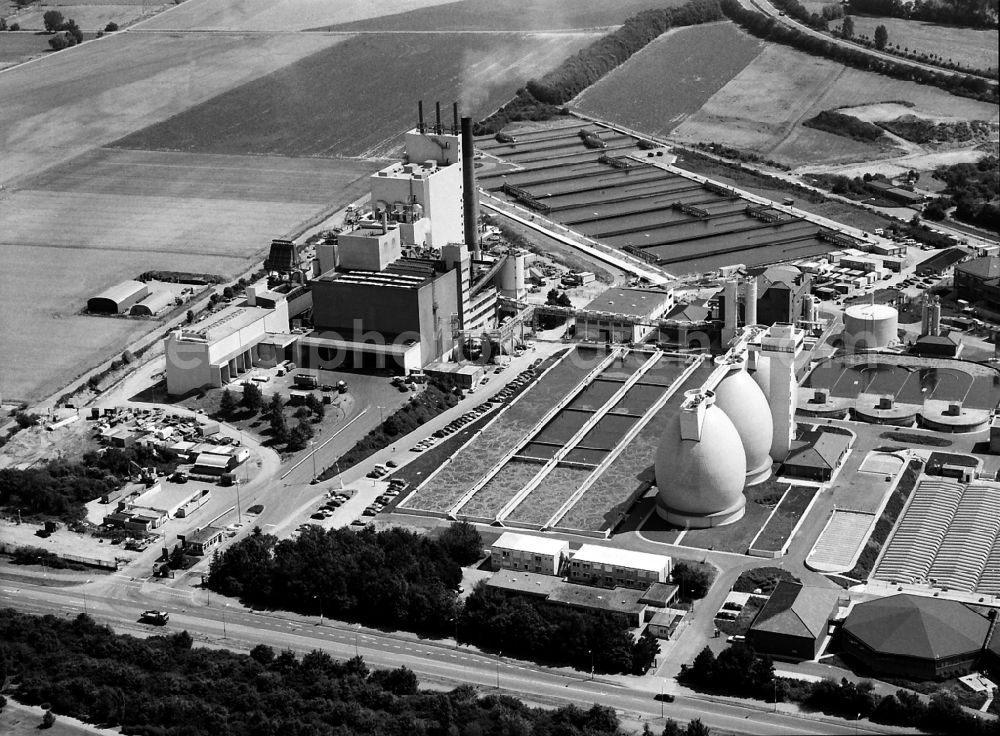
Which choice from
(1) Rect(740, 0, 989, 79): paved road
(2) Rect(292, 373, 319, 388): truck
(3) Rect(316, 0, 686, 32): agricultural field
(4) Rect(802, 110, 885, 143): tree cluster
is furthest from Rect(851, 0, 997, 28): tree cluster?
(2) Rect(292, 373, 319, 388): truck

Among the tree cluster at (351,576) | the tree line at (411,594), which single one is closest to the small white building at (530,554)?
the tree line at (411,594)

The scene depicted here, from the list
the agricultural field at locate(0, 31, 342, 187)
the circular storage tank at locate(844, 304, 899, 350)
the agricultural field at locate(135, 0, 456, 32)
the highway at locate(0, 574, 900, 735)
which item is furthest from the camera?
the agricultural field at locate(135, 0, 456, 32)

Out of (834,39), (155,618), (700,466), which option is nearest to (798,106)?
(834,39)

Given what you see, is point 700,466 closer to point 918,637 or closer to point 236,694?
point 918,637

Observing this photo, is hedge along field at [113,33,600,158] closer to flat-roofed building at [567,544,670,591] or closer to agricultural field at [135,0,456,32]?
agricultural field at [135,0,456,32]

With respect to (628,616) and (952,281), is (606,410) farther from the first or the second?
(952,281)

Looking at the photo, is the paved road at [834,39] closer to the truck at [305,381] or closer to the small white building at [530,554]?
the truck at [305,381]

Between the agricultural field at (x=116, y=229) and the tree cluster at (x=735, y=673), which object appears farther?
the agricultural field at (x=116, y=229)

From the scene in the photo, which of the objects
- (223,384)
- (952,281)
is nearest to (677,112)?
(952,281)
